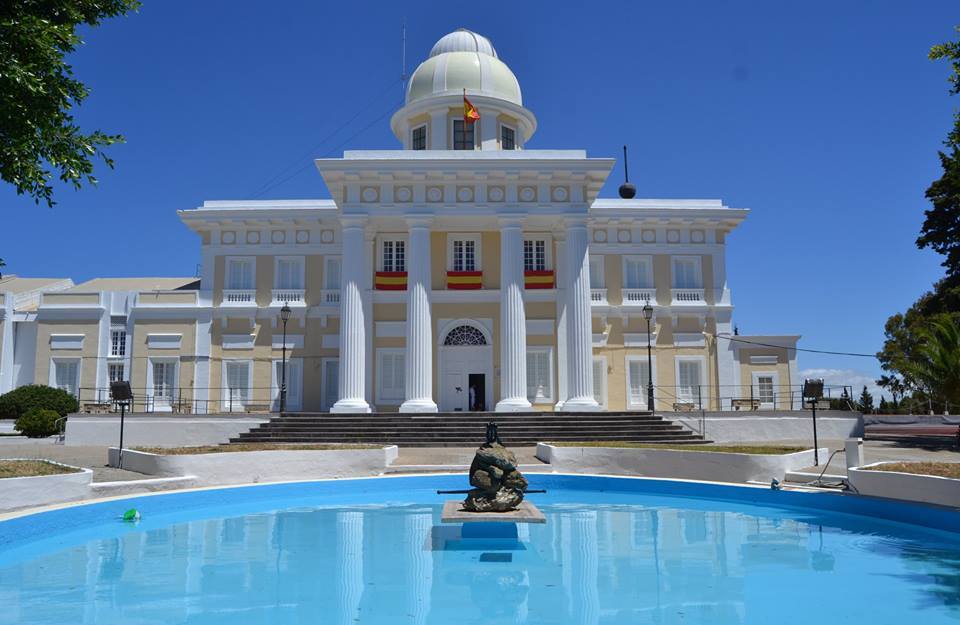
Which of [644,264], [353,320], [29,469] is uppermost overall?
[644,264]

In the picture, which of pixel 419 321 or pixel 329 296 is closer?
pixel 419 321

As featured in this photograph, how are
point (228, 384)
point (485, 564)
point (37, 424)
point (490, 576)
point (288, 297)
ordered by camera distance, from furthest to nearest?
point (288, 297)
point (228, 384)
point (37, 424)
point (485, 564)
point (490, 576)

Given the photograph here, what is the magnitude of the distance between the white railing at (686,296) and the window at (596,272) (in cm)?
326

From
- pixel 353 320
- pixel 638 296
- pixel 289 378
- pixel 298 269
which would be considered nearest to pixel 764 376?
pixel 638 296

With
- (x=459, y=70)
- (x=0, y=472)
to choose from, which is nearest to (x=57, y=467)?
(x=0, y=472)

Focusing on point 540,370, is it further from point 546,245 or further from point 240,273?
point 240,273

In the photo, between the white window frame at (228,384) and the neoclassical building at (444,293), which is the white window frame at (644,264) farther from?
the white window frame at (228,384)

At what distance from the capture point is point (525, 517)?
34.6 ft

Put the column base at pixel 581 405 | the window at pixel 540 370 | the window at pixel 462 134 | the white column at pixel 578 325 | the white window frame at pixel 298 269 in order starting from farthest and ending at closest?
the white window frame at pixel 298 269, the window at pixel 462 134, the window at pixel 540 370, the white column at pixel 578 325, the column base at pixel 581 405

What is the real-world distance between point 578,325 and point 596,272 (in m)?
6.60

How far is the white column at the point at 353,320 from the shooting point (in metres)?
26.6

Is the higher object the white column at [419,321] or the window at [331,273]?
the window at [331,273]

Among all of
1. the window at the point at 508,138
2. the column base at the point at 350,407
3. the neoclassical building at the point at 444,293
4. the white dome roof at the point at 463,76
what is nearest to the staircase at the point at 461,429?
the column base at the point at 350,407

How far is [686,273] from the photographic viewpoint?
33031 mm
